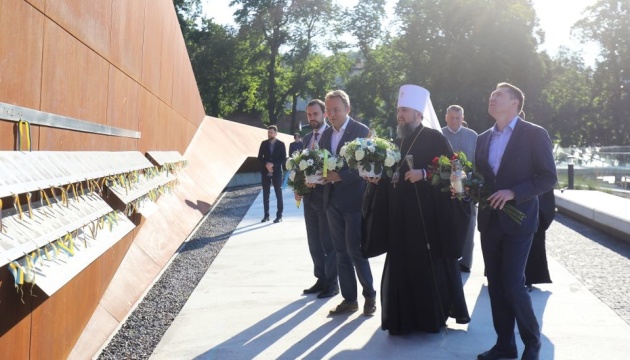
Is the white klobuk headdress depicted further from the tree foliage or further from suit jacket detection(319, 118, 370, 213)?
the tree foliage

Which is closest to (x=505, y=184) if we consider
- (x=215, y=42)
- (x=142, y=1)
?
(x=142, y=1)

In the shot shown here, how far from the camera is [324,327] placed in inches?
243

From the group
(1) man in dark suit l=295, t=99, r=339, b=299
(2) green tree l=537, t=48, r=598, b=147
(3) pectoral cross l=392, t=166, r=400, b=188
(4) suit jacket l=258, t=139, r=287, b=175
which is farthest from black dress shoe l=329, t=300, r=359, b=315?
(2) green tree l=537, t=48, r=598, b=147

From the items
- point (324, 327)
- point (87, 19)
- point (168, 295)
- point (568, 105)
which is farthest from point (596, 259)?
point (568, 105)

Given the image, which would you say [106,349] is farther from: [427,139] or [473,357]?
[427,139]

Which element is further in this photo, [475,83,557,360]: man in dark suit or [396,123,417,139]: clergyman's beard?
[396,123,417,139]: clergyman's beard

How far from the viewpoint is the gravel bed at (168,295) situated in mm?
5465

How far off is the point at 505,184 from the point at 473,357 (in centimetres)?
130

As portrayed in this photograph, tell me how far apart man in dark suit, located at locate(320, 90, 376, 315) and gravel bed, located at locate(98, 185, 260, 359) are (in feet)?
5.31

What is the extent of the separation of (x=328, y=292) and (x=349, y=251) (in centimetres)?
92

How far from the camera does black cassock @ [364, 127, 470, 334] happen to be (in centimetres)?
589

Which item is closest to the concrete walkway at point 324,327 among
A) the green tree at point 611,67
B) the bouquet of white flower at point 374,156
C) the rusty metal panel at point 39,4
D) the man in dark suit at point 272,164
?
the bouquet of white flower at point 374,156

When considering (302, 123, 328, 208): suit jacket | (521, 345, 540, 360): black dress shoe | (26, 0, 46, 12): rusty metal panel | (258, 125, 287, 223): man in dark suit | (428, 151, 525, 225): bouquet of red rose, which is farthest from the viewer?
(258, 125, 287, 223): man in dark suit

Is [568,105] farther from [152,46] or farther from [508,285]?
[508,285]
